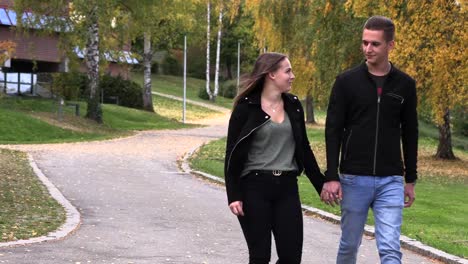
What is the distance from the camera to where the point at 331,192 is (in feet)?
18.0

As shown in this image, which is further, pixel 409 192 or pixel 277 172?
pixel 409 192

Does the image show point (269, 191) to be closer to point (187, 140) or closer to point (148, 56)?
point (187, 140)

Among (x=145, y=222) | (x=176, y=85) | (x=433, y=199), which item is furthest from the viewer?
(x=176, y=85)

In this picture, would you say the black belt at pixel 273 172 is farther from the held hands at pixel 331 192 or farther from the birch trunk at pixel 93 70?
the birch trunk at pixel 93 70

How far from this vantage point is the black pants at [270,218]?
17.9 feet

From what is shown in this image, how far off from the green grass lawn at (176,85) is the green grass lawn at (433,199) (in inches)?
1702

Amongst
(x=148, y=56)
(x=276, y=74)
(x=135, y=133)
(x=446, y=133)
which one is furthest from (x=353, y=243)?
(x=148, y=56)

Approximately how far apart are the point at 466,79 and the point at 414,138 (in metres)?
14.1

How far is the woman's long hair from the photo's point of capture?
5.58 metres

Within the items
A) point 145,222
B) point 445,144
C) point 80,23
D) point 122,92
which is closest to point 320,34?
point 445,144

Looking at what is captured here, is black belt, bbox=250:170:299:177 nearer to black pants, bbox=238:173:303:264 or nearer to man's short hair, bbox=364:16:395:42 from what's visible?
black pants, bbox=238:173:303:264

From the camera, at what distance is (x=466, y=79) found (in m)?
19.1

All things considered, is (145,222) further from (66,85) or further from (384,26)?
(66,85)

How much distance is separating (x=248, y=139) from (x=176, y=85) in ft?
248
